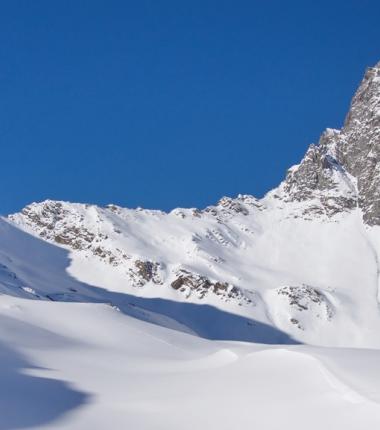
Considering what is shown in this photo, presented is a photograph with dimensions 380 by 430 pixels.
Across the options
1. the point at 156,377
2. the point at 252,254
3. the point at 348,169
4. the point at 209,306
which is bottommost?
the point at 156,377

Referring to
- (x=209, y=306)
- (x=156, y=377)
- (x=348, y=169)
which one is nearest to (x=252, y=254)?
(x=209, y=306)

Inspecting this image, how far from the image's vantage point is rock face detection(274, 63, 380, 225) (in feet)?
441

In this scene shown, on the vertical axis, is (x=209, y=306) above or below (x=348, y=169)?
below

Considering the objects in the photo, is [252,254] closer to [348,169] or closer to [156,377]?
[348,169]

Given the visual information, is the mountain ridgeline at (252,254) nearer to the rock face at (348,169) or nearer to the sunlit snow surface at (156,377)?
the rock face at (348,169)

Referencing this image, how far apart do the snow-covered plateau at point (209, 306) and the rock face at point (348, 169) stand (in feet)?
1.09

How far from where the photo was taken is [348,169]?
147625mm

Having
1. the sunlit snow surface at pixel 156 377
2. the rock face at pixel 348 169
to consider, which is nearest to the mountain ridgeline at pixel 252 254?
the rock face at pixel 348 169

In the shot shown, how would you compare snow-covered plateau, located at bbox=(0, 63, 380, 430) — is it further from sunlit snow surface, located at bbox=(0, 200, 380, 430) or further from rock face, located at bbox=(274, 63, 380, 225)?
rock face, located at bbox=(274, 63, 380, 225)

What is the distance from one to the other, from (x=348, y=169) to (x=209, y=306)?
57.7 meters

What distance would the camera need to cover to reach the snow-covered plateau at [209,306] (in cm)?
1525

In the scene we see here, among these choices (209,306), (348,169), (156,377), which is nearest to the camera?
(156,377)

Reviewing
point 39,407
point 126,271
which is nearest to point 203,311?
point 126,271

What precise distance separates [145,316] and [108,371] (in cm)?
6029
